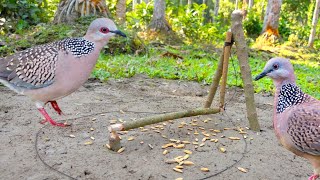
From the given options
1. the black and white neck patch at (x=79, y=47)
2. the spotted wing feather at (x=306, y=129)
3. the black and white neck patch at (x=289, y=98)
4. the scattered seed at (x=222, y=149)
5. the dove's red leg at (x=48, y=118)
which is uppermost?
the black and white neck patch at (x=79, y=47)

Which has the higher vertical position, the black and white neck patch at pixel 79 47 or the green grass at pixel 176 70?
the black and white neck patch at pixel 79 47

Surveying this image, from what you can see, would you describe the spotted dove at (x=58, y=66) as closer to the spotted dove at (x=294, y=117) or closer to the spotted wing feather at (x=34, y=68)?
the spotted wing feather at (x=34, y=68)

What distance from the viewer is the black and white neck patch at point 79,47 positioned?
3.78 metres

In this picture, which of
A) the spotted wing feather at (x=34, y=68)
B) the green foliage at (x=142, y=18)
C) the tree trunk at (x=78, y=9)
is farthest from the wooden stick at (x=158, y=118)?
the green foliage at (x=142, y=18)

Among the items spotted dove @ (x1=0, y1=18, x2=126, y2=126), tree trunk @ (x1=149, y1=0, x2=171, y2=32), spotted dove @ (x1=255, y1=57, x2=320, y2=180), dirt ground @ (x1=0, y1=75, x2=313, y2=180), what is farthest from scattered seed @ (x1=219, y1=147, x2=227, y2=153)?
tree trunk @ (x1=149, y1=0, x2=171, y2=32)

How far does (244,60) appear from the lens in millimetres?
4270

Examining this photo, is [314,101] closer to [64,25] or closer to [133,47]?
[133,47]

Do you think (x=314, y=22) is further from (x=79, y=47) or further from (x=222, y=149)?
(x=79, y=47)

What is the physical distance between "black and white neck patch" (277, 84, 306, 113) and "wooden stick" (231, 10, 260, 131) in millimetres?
1217

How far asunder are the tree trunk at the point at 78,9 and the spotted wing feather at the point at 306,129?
290 inches

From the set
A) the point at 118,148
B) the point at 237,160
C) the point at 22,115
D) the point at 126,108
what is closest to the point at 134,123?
the point at 118,148

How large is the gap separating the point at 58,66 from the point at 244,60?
2160 mm

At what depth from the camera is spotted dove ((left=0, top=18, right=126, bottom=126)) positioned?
3752 millimetres

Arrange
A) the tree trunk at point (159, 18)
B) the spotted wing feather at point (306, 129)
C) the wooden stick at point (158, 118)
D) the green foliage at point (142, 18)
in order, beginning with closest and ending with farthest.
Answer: the spotted wing feather at point (306, 129)
the wooden stick at point (158, 118)
the tree trunk at point (159, 18)
the green foliage at point (142, 18)
